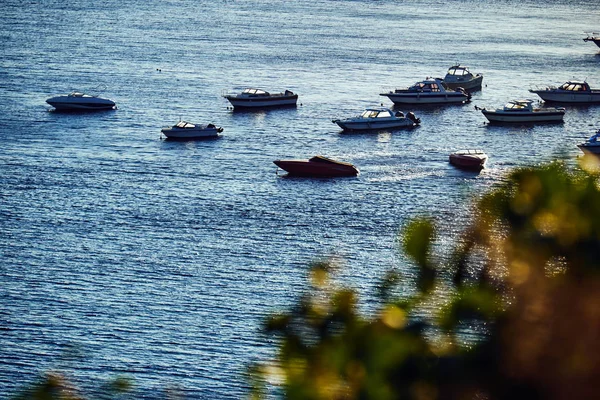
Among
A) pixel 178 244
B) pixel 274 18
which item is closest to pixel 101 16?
pixel 274 18

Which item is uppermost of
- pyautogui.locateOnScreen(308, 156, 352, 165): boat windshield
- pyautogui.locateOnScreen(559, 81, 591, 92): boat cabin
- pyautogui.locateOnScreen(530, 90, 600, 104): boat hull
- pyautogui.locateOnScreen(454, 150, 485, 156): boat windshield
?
pyautogui.locateOnScreen(559, 81, 591, 92): boat cabin

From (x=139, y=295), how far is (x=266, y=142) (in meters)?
31.6

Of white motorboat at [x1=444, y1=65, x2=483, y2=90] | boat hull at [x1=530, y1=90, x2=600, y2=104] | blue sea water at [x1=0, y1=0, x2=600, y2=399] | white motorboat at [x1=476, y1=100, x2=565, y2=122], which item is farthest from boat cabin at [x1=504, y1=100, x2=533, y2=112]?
white motorboat at [x1=444, y1=65, x2=483, y2=90]

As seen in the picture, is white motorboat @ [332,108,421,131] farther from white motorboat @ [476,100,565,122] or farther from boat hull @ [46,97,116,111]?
boat hull @ [46,97,116,111]

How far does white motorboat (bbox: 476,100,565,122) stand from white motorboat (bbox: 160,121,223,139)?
811 inches

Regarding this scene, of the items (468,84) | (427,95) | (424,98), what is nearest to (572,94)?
(468,84)

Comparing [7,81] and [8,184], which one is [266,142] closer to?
[8,184]

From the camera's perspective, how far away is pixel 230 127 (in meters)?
77.6

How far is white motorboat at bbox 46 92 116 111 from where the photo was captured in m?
81.6

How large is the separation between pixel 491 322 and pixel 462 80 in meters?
89.2

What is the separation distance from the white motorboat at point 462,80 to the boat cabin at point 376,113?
697 inches

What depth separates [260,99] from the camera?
84250 mm

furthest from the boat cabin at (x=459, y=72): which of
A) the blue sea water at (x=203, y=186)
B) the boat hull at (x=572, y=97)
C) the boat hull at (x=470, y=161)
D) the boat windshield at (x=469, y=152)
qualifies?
the boat hull at (x=470, y=161)

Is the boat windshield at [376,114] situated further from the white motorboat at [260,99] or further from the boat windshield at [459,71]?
the boat windshield at [459,71]
